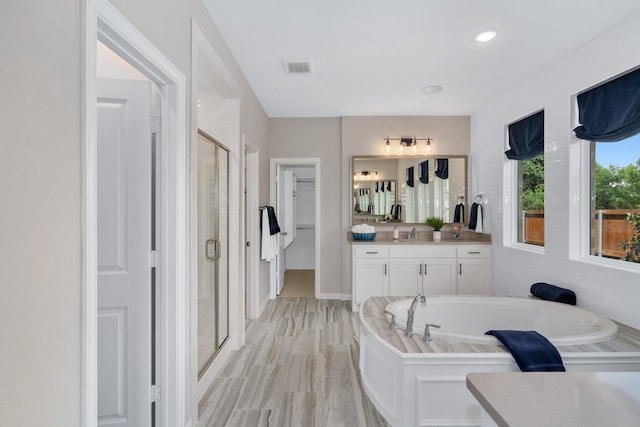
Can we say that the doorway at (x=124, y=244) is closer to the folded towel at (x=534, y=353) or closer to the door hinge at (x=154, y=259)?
the door hinge at (x=154, y=259)

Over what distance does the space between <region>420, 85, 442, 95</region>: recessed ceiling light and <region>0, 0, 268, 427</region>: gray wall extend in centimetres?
318

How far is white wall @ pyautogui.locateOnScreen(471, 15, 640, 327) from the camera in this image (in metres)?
2.24

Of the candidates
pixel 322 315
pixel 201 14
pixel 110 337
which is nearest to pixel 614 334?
pixel 322 315

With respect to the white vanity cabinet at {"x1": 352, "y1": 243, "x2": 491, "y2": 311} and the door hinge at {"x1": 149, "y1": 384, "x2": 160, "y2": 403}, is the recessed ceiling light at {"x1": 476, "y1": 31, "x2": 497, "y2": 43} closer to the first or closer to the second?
the white vanity cabinet at {"x1": 352, "y1": 243, "x2": 491, "y2": 311}

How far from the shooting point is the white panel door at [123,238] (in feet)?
5.35

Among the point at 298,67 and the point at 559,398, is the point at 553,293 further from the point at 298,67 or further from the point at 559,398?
the point at 298,67

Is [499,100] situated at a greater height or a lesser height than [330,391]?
greater

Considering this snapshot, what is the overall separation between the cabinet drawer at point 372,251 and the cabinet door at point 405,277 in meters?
0.16

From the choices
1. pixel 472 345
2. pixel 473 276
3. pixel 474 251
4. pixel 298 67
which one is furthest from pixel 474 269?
pixel 298 67

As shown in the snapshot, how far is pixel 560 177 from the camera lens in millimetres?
2791
